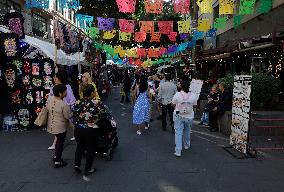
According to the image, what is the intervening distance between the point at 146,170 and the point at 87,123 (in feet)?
4.72

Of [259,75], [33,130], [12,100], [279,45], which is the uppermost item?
[279,45]

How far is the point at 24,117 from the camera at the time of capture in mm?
11742

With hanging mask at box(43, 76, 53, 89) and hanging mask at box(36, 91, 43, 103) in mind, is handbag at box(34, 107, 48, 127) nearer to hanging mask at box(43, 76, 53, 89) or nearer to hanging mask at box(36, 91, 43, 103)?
hanging mask at box(36, 91, 43, 103)

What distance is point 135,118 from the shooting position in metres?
11.2

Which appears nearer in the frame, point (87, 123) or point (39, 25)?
point (87, 123)

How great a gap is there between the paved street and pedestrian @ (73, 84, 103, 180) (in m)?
0.44

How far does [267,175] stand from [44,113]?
4.44 metres

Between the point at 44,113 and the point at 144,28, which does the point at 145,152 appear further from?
the point at 144,28

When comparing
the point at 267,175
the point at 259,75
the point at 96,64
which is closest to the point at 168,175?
the point at 267,175

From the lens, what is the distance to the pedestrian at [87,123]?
669 cm

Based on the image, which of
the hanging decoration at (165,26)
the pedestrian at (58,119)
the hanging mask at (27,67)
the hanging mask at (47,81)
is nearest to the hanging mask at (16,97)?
the hanging mask at (27,67)

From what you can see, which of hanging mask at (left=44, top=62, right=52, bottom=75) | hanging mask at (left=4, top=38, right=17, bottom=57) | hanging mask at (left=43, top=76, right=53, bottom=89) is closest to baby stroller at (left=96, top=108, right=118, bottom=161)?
hanging mask at (left=43, top=76, right=53, bottom=89)

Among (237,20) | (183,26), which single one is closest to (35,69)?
(183,26)

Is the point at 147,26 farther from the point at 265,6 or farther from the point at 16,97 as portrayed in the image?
the point at 16,97
